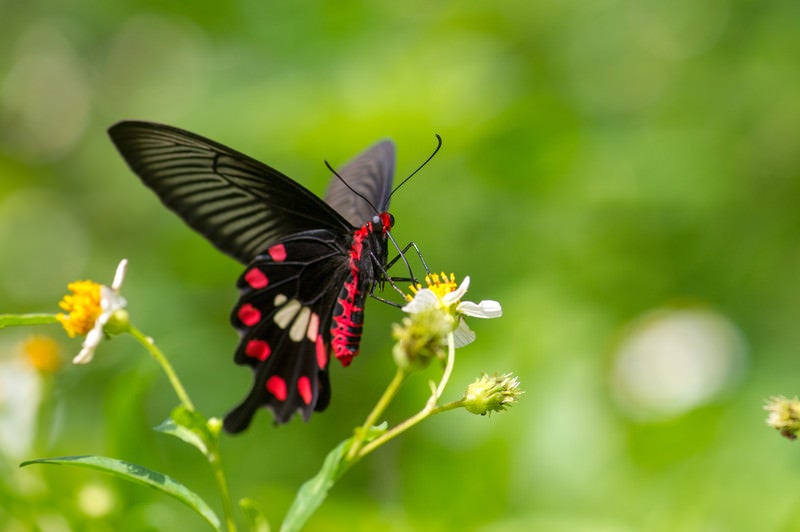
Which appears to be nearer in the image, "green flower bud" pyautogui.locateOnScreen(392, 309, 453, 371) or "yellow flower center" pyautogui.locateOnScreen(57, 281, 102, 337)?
"green flower bud" pyautogui.locateOnScreen(392, 309, 453, 371)

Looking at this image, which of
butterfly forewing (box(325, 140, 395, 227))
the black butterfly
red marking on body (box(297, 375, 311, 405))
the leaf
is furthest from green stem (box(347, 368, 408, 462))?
butterfly forewing (box(325, 140, 395, 227))

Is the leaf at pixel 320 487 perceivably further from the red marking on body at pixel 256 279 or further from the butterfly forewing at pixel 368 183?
the butterfly forewing at pixel 368 183

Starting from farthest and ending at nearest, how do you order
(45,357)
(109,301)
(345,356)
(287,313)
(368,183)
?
(45,357)
(368,183)
(287,313)
(345,356)
(109,301)

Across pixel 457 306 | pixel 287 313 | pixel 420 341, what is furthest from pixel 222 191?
pixel 420 341

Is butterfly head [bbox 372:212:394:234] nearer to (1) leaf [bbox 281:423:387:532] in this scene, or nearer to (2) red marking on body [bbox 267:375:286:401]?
(2) red marking on body [bbox 267:375:286:401]

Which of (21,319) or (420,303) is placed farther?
(420,303)

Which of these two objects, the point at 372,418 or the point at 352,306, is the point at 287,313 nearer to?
the point at 352,306
